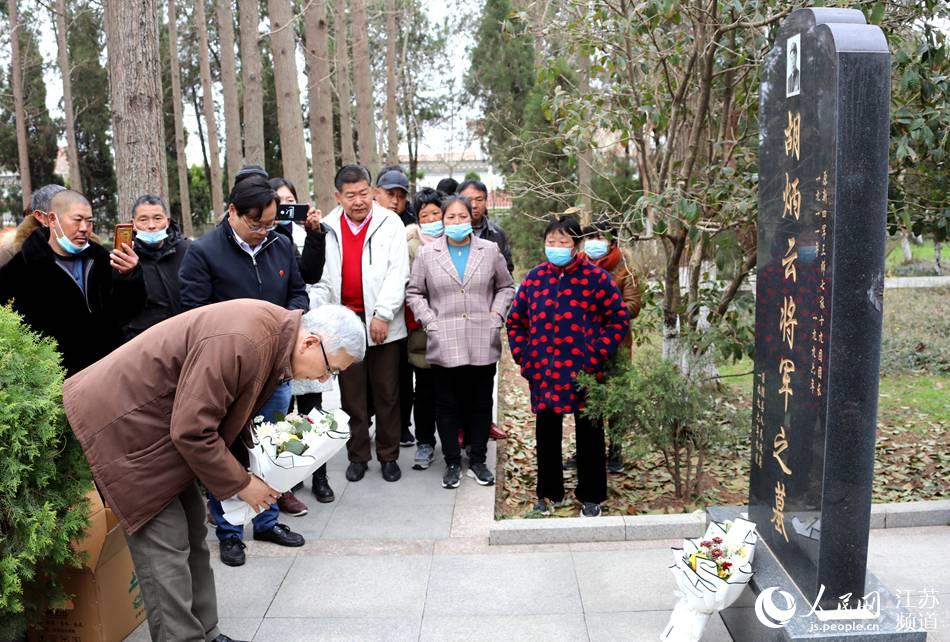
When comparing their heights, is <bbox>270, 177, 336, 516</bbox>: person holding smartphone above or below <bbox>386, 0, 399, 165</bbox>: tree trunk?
below

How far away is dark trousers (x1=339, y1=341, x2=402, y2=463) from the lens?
17.0ft

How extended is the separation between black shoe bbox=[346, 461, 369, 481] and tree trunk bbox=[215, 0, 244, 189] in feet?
35.6

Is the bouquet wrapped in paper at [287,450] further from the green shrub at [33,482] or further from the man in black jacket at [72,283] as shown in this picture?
the man in black jacket at [72,283]

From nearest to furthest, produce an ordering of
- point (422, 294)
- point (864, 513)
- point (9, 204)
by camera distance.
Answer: point (864, 513) → point (422, 294) → point (9, 204)

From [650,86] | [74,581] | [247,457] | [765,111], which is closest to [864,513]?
[765,111]

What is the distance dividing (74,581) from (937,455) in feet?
19.7

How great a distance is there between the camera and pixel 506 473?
5887 mm

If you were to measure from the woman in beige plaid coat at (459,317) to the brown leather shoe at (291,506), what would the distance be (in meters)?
0.93

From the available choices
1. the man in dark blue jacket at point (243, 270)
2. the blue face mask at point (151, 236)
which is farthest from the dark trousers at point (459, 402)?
the blue face mask at point (151, 236)

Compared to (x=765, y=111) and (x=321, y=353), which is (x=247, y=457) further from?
(x=765, y=111)

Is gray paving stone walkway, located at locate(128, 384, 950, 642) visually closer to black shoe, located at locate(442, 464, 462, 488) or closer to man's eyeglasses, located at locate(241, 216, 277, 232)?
black shoe, located at locate(442, 464, 462, 488)

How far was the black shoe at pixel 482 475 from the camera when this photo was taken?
17.1 feet

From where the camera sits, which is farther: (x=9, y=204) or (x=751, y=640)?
(x=9, y=204)

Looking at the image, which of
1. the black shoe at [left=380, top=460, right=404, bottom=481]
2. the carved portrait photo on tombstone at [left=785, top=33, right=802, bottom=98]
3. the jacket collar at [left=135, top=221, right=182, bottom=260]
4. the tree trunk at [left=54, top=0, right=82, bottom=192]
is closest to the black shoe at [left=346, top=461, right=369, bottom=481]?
the black shoe at [left=380, top=460, right=404, bottom=481]
